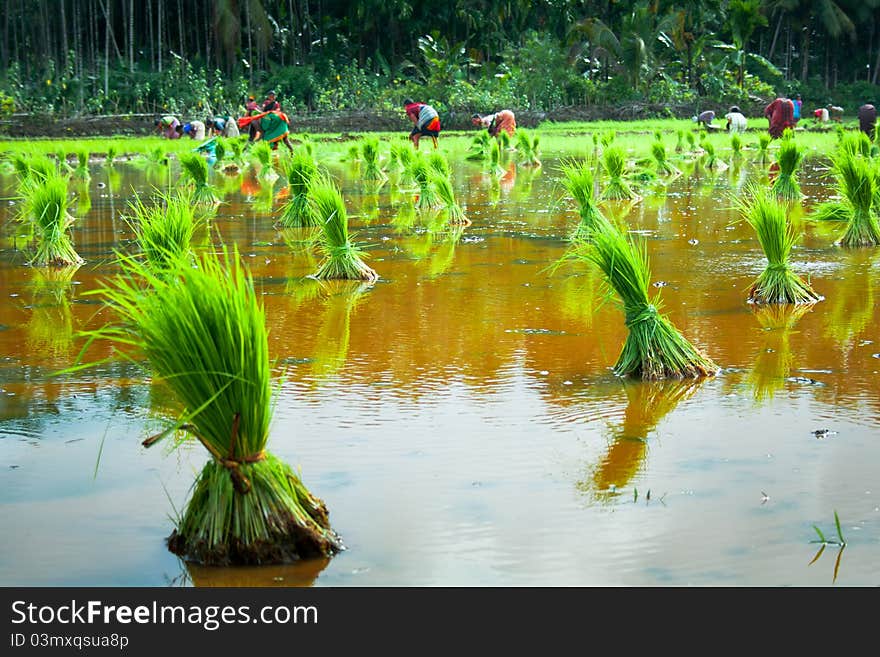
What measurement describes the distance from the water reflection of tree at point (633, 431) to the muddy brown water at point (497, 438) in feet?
0.05

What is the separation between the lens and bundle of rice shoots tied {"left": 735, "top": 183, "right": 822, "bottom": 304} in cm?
717

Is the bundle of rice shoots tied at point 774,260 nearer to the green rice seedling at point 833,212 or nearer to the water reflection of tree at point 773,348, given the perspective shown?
the water reflection of tree at point 773,348

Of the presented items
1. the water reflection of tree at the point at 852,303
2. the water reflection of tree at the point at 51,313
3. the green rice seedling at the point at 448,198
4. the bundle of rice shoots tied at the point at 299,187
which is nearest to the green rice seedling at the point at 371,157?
the green rice seedling at the point at 448,198

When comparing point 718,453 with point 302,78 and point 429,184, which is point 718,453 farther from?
point 302,78

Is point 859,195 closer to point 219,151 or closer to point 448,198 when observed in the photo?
point 448,198

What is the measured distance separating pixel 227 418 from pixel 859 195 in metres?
7.66

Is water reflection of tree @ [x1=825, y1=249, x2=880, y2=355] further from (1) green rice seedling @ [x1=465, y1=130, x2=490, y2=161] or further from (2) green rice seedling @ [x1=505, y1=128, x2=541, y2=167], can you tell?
(1) green rice seedling @ [x1=465, y1=130, x2=490, y2=161]

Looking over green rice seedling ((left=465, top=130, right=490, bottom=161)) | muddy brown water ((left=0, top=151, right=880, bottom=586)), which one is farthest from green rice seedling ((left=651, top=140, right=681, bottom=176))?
muddy brown water ((left=0, top=151, right=880, bottom=586))

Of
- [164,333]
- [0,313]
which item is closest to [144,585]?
[164,333]

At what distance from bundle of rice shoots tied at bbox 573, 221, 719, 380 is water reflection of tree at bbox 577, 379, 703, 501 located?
83mm

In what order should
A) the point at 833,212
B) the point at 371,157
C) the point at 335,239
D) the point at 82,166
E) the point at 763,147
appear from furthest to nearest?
the point at 763,147 → the point at 82,166 → the point at 371,157 → the point at 833,212 → the point at 335,239

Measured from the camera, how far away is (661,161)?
730 inches

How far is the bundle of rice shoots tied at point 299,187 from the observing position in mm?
11151

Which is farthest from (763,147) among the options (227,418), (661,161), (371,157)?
(227,418)
